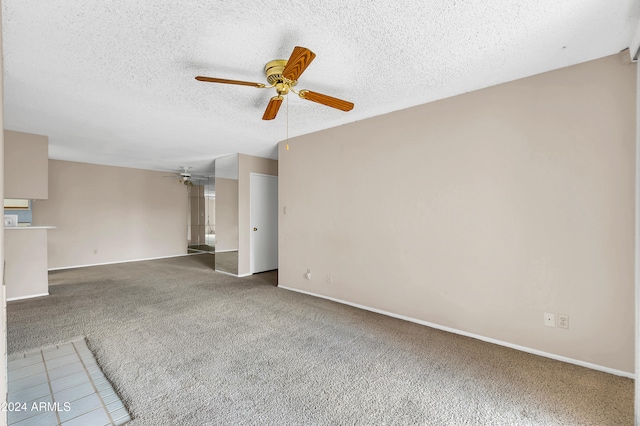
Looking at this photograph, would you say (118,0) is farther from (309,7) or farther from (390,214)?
(390,214)

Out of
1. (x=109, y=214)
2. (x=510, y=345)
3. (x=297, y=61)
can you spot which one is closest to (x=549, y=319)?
(x=510, y=345)

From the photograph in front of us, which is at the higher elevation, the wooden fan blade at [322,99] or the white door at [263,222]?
the wooden fan blade at [322,99]

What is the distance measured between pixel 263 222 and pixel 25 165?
11.8 ft

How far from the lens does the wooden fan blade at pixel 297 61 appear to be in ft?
5.60

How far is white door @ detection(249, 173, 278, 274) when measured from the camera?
18.4 feet

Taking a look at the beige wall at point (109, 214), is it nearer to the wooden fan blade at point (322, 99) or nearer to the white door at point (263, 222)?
the white door at point (263, 222)

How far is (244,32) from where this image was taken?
1885mm

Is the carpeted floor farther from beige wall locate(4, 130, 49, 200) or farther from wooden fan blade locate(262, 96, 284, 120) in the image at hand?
wooden fan blade locate(262, 96, 284, 120)

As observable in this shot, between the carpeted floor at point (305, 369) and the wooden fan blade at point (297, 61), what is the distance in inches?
85.1

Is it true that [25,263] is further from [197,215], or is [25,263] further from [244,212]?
[197,215]

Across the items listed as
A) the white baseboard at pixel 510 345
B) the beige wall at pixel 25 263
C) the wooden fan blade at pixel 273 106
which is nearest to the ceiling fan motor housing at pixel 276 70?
the wooden fan blade at pixel 273 106

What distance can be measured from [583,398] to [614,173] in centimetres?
161

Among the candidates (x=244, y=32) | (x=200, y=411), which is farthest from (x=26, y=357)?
(x=244, y=32)

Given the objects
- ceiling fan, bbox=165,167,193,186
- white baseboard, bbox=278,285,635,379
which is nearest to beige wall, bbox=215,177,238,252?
ceiling fan, bbox=165,167,193,186
